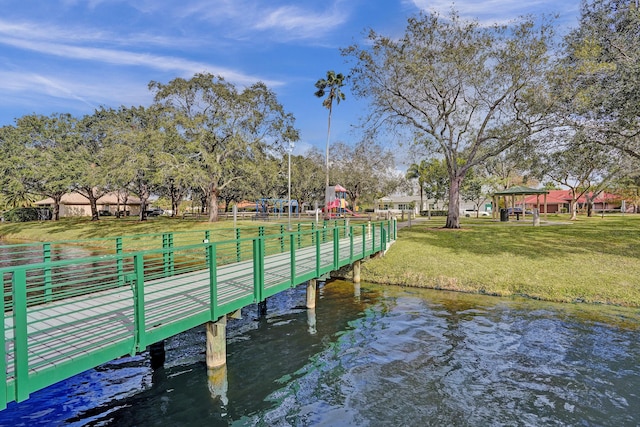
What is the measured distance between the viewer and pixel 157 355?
25.5ft

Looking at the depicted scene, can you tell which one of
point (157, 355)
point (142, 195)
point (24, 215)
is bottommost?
point (157, 355)

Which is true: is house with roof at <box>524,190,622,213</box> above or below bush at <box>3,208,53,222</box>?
above

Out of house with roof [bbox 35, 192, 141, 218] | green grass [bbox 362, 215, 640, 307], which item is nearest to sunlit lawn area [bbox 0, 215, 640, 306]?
green grass [bbox 362, 215, 640, 307]

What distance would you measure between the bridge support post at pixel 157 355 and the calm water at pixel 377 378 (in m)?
0.18

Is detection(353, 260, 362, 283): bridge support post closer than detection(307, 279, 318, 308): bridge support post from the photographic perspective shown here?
No

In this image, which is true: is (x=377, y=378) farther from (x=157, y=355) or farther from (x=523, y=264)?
(x=523, y=264)

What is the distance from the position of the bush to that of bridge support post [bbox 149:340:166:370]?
193ft

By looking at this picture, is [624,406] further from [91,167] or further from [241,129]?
[91,167]

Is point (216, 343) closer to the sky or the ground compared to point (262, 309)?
closer to the sky

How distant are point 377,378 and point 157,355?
4490mm

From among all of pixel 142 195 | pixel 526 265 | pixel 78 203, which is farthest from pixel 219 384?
pixel 78 203

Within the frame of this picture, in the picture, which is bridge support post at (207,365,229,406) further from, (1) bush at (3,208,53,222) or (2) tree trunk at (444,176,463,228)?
(1) bush at (3,208,53,222)

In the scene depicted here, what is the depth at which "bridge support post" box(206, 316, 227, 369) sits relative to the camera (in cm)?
724

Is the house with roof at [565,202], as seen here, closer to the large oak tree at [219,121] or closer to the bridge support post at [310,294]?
the large oak tree at [219,121]
